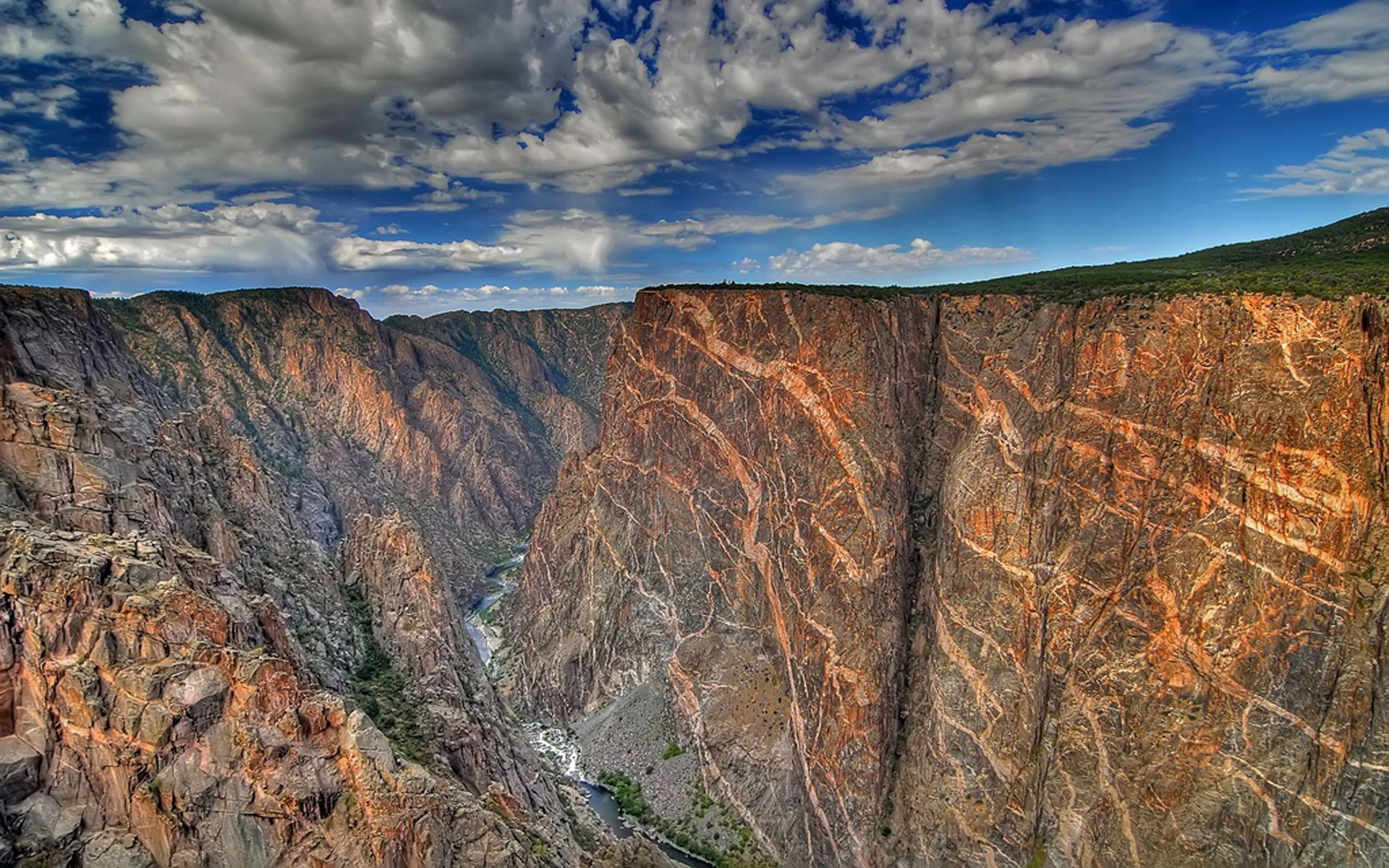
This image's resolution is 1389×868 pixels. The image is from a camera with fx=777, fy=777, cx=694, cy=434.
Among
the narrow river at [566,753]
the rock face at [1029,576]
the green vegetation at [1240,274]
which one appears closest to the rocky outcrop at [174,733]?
the narrow river at [566,753]

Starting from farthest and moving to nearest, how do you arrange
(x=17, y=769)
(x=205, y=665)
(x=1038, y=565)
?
(x=1038, y=565), (x=205, y=665), (x=17, y=769)

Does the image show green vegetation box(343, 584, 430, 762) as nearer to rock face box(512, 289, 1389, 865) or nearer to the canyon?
the canyon

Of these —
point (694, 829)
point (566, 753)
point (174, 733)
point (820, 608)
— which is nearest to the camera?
point (174, 733)

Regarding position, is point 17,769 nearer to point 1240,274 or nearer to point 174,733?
point 174,733

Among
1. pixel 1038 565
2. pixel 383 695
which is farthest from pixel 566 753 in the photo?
pixel 1038 565

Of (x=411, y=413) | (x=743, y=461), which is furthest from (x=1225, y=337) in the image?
(x=411, y=413)

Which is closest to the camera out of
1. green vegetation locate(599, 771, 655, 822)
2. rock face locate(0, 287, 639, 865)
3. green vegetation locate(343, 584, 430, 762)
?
rock face locate(0, 287, 639, 865)

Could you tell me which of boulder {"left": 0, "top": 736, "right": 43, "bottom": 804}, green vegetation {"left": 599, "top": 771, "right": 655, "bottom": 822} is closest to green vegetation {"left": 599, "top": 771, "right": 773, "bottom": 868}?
green vegetation {"left": 599, "top": 771, "right": 655, "bottom": 822}
